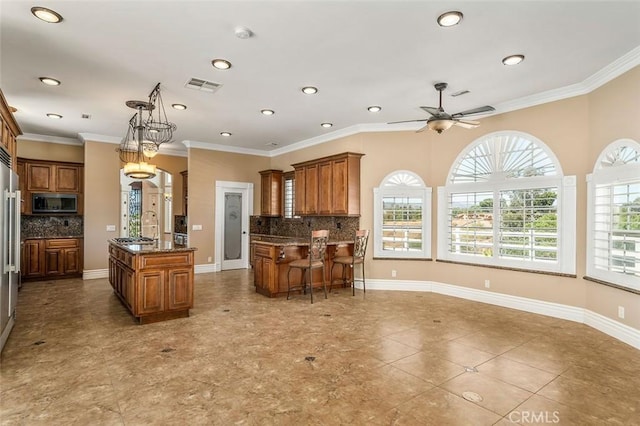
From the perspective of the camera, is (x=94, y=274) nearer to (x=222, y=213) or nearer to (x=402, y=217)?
(x=222, y=213)

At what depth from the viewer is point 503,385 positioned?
2.86 metres

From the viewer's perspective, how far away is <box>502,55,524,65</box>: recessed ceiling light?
375 centimetres

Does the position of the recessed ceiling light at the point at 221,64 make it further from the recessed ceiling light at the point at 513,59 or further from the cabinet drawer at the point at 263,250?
the recessed ceiling light at the point at 513,59

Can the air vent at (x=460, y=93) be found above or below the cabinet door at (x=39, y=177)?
above

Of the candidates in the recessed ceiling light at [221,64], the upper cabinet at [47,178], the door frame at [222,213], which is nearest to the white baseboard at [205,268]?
the door frame at [222,213]

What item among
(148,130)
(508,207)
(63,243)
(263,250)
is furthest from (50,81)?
(508,207)

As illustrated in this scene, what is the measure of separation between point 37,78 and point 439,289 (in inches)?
265

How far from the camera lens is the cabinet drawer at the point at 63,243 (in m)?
7.27

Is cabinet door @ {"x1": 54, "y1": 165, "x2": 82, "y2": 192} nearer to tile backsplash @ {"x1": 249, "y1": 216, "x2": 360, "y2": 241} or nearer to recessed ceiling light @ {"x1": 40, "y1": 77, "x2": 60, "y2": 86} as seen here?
recessed ceiling light @ {"x1": 40, "y1": 77, "x2": 60, "y2": 86}

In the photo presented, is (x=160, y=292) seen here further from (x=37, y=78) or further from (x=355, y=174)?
(x=355, y=174)

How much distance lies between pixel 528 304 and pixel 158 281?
203 inches

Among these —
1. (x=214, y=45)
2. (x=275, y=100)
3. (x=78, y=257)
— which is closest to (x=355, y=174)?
(x=275, y=100)

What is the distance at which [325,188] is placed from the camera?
696 cm

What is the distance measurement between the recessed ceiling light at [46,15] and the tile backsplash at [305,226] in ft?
16.8
